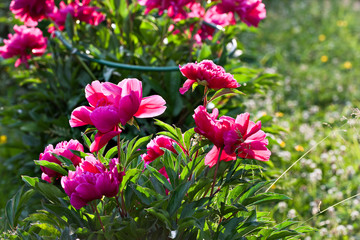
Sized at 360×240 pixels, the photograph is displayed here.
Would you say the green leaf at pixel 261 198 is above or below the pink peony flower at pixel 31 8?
below

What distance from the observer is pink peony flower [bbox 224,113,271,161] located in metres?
0.92

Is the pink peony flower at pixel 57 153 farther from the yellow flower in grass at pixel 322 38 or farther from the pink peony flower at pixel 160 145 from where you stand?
the yellow flower in grass at pixel 322 38

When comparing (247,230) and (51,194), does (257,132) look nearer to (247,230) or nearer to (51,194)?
(247,230)

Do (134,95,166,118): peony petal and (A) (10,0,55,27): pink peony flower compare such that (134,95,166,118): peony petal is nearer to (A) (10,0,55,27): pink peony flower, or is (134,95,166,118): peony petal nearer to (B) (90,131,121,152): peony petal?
(B) (90,131,121,152): peony petal

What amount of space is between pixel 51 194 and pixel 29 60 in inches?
45.2

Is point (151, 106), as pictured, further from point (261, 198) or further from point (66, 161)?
point (261, 198)

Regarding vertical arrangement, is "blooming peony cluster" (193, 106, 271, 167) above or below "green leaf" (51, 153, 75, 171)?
above

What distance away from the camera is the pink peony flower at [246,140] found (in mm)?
925

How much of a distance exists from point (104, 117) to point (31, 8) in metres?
1.05

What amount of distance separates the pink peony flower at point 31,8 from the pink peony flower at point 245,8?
707 mm

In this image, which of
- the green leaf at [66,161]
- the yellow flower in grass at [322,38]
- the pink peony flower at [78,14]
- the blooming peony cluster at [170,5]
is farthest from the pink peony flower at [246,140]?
the yellow flower in grass at [322,38]

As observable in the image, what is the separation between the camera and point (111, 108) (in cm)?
89

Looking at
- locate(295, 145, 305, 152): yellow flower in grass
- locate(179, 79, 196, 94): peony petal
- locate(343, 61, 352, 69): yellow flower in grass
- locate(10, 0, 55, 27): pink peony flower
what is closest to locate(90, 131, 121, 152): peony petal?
locate(179, 79, 196, 94): peony petal

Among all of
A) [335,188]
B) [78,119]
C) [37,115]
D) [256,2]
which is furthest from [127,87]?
[335,188]
